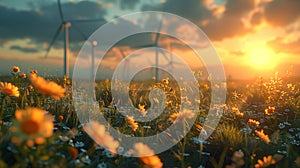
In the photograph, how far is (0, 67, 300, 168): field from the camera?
220cm

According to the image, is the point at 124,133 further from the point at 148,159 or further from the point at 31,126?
the point at 31,126

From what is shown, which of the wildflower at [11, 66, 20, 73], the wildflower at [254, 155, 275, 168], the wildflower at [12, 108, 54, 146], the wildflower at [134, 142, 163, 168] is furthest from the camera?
the wildflower at [11, 66, 20, 73]

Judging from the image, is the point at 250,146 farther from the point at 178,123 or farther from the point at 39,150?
the point at 39,150

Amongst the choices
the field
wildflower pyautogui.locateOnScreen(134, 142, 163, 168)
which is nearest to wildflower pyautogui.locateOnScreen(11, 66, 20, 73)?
the field

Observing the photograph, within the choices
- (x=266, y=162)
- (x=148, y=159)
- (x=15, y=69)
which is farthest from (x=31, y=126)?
(x=15, y=69)

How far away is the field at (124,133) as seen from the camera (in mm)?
2197

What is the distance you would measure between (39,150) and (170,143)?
6.97 feet

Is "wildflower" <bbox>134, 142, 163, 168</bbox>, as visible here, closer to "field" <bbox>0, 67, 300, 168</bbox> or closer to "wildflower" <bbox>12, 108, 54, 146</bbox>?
"field" <bbox>0, 67, 300, 168</bbox>

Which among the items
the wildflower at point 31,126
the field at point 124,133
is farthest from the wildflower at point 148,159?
the wildflower at point 31,126

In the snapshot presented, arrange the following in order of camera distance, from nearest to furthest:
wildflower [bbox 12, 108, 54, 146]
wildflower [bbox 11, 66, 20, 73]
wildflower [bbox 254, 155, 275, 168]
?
1. wildflower [bbox 12, 108, 54, 146]
2. wildflower [bbox 254, 155, 275, 168]
3. wildflower [bbox 11, 66, 20, 73]

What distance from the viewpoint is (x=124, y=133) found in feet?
13.3

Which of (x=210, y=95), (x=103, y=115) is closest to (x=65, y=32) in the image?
(x=210, y=95)

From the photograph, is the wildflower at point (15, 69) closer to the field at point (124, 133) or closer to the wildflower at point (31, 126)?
the field at point (124, 133)

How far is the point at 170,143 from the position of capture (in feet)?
13.3
